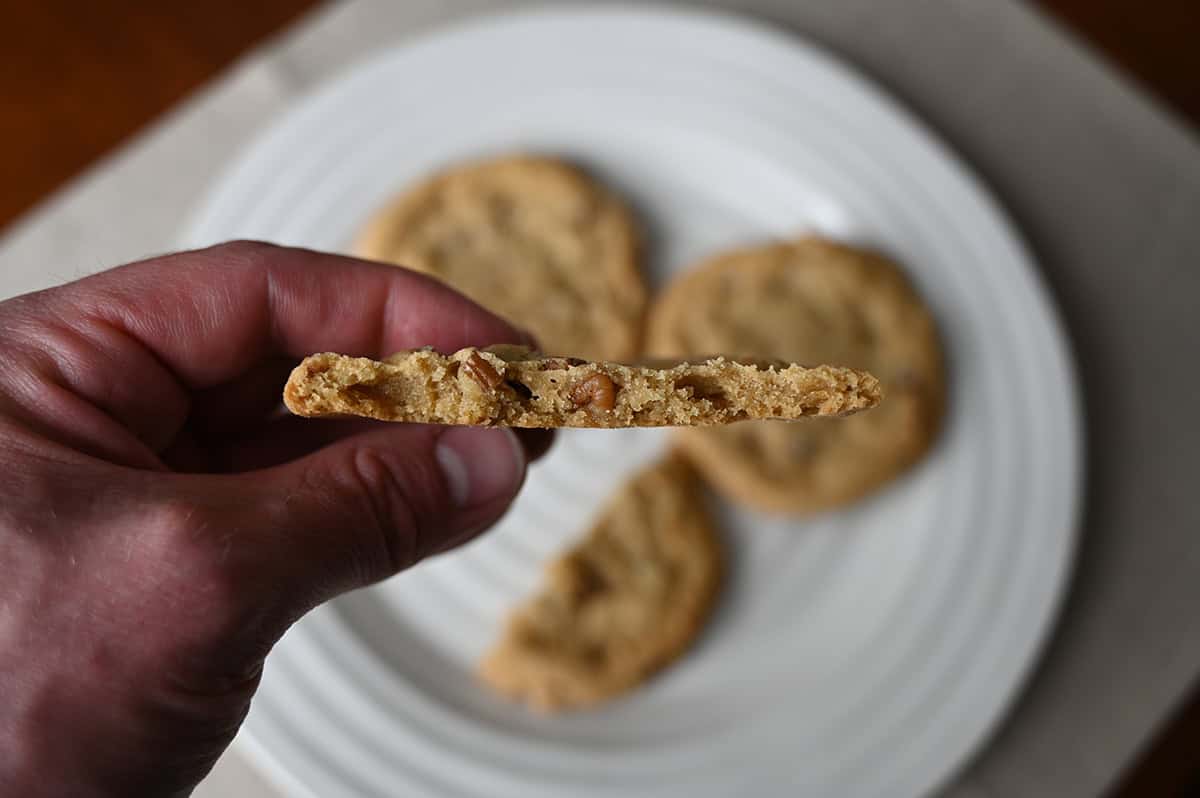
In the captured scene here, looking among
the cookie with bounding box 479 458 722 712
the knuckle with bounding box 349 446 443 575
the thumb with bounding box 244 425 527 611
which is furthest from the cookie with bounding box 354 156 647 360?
the knuckle with bounding box 349 446 443 575

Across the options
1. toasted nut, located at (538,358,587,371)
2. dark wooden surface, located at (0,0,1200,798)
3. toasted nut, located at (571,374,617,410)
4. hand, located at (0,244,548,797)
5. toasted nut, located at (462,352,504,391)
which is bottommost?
hand, located at (0,244,548,797)

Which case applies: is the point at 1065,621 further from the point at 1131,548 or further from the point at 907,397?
the point at 907,397

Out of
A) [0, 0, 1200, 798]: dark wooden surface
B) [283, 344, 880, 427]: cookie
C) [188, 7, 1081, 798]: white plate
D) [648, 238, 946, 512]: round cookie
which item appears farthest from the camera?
[0, 0, 1200, 798]: dark wooden surface

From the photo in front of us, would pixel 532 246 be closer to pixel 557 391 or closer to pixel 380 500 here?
pixel 380 500

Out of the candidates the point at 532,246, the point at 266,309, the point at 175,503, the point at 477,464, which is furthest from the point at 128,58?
the point at 175,503

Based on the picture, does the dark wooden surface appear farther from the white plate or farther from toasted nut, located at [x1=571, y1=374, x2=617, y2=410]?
toasted nut, located at [x1=571, y1=374, x2=617, y2=410]

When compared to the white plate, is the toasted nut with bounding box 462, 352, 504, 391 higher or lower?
lower

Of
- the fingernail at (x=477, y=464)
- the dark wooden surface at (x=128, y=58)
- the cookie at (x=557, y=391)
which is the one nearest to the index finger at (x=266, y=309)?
the fingernail at (x=477, y=464)
